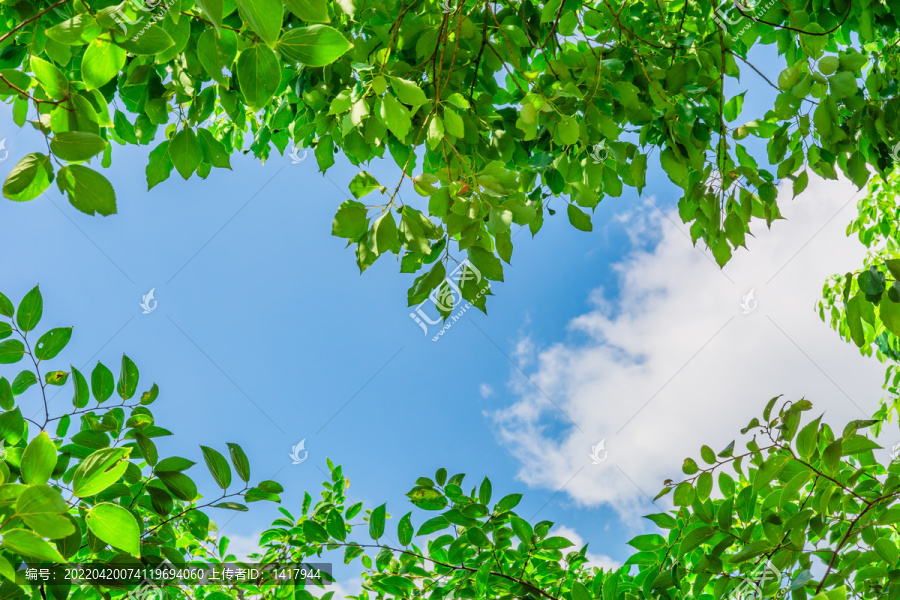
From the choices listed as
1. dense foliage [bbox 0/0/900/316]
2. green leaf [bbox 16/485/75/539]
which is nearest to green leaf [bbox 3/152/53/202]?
dense foliage [bbox 0/0/900/316]

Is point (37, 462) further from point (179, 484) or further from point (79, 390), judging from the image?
point (79, 390)

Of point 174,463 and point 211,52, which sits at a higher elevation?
point 211,52

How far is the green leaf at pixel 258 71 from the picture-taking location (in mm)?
718

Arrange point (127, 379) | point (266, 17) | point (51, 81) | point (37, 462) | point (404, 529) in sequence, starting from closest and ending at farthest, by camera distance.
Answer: point (266, 17) → point (37, 462) → point (51, 81) → point (127, 379) → point (404, 529)

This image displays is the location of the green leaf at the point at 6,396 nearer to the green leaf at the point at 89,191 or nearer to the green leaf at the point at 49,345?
the green leaf at the point at 49,345

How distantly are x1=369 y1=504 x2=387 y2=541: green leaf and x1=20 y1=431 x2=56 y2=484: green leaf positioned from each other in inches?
37.4

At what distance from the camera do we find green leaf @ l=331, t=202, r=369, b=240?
1049 millimetres

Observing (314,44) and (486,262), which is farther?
(486,262)

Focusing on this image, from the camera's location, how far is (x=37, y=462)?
67cm

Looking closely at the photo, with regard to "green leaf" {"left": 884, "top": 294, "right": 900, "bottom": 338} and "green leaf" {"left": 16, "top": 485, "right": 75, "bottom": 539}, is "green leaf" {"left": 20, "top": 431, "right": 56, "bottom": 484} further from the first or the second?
"green leaf" {"left": 884, "top": 294, "right": 900, "bottom": 338}

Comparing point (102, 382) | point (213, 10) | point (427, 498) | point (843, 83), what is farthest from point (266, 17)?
point (843, 83)

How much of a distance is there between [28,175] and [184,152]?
0.65m

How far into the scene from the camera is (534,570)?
1709mm

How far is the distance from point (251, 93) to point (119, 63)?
204 mm
